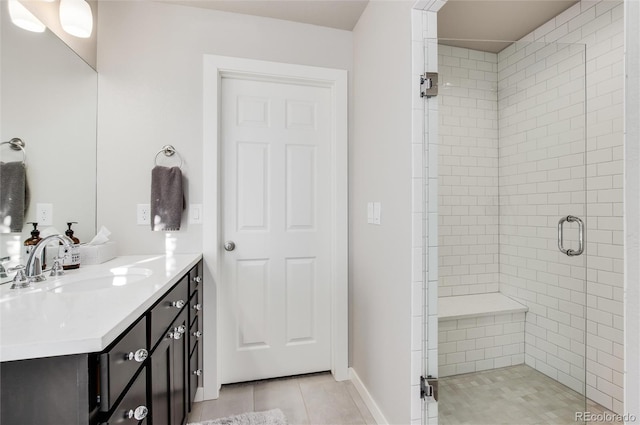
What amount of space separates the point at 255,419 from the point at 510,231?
1828 millimetres

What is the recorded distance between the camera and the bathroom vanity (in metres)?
0.66

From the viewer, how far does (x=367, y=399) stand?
1.81m

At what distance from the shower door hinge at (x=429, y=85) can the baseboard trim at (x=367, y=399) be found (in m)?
1.69

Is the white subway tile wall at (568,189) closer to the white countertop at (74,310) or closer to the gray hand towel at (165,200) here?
the white countertop at (74,310)

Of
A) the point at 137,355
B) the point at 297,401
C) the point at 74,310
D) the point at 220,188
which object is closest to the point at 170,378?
the point at 137,355

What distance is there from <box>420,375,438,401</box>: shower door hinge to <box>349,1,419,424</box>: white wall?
0.06 metres

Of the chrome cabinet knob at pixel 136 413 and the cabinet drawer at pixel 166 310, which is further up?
the cabinet drawer at pixel 166 310

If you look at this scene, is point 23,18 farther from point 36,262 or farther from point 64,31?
point 36,262

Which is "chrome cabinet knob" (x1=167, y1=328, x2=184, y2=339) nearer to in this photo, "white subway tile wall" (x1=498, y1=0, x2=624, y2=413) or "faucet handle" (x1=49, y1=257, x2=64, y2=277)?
"faucet handle" (x1=49, y1=257, x2=64, y2=277)

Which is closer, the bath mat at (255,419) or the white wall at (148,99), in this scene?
the bath mat at (255,419)

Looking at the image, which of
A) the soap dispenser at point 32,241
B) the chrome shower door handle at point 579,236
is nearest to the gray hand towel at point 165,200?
the soap dispenser at point 32,241

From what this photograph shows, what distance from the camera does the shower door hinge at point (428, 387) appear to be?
1357mm

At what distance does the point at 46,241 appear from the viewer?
1140mm

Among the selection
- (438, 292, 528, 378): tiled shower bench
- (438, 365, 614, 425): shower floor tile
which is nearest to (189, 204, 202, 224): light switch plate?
(438, 292, 528, 378): tiled shower bench
